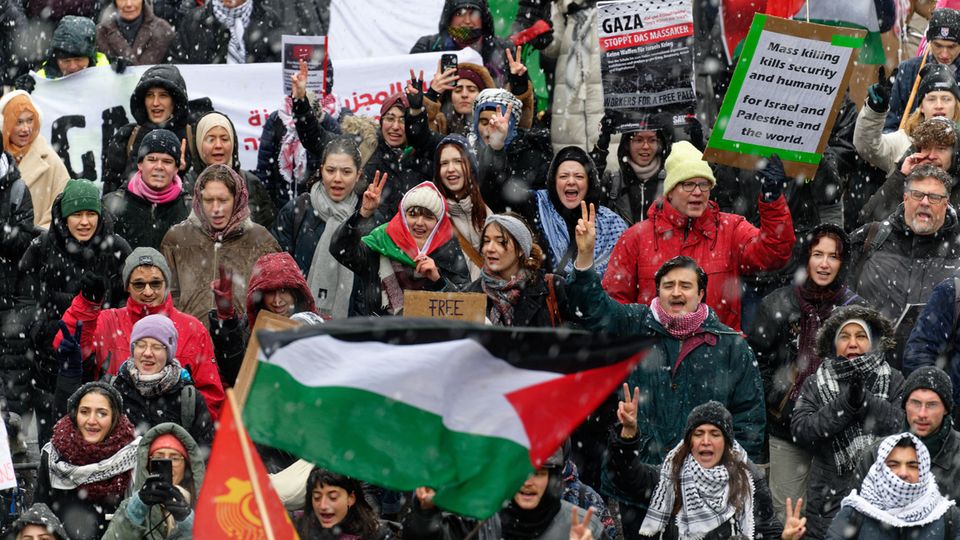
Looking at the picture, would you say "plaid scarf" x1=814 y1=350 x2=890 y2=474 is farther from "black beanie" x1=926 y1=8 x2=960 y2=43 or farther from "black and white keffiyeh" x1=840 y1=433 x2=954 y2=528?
"black beanie" x1=926 y1=8 x2=960 y2=43

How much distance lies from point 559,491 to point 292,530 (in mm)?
1651

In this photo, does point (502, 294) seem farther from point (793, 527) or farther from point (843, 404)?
point (793, 527)

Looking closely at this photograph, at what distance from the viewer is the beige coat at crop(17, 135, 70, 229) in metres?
13.9

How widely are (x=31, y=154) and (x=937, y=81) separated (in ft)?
18.4

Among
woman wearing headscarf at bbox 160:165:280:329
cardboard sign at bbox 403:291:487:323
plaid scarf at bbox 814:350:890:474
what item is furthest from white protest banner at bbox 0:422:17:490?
plaid scarf at bbox 814:350:890:474

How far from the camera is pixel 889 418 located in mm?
10742

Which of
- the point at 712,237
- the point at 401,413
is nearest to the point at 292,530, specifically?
the point at 401,413

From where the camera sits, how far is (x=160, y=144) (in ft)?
42.1

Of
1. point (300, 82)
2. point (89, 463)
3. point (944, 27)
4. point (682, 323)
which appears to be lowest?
point (89, 463)

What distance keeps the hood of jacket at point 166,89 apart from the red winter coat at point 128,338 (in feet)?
7.67

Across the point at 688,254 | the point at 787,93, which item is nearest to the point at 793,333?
the point at 688,254

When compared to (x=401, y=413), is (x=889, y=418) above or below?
below

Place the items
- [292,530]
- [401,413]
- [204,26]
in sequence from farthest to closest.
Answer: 1. [204,26]
2. [292,530]
3. [401,413]

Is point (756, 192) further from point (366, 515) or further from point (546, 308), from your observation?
point (366, 515)
